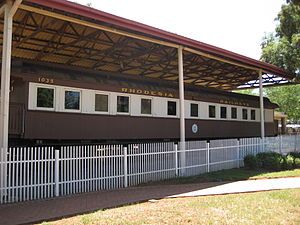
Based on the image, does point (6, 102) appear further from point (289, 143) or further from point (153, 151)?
point (289, 143)

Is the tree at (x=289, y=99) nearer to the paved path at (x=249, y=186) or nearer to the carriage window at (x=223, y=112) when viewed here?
the carriage window at (x=223, y=112)

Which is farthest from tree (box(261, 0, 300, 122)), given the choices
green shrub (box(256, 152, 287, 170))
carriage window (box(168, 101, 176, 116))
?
carriage window (box(168, 101, 176, 116))

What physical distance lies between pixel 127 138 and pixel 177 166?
11.3 ft

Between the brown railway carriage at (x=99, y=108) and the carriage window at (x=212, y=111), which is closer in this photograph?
the brown railway carriage at (x=99, y=108)

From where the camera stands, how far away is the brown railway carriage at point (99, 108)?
13328 millimetres

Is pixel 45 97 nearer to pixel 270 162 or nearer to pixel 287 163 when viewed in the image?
pixel 270 162

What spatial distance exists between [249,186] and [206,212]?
4.60 metres

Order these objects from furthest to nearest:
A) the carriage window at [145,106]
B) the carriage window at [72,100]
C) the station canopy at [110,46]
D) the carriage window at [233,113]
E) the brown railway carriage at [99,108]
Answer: the carriage window at [233,113] < the carriage window at [145,106] < the carriage window at [72,100] < the brown railway carriage at [99,108] < the station canopy at [110,46]

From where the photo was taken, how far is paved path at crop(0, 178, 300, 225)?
786cm

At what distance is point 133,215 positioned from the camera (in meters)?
7.66

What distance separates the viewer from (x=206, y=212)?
7887 millimetres

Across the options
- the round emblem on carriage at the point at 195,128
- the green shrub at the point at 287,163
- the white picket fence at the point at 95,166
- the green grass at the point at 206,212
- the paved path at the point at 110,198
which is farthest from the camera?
the round emblem on carriage at the point at 195,128

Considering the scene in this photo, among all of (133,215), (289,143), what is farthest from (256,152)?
(133,215)

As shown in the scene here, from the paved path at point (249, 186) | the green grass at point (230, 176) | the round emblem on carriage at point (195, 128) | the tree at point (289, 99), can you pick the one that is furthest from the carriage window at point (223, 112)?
the tree at point (289, 99)
